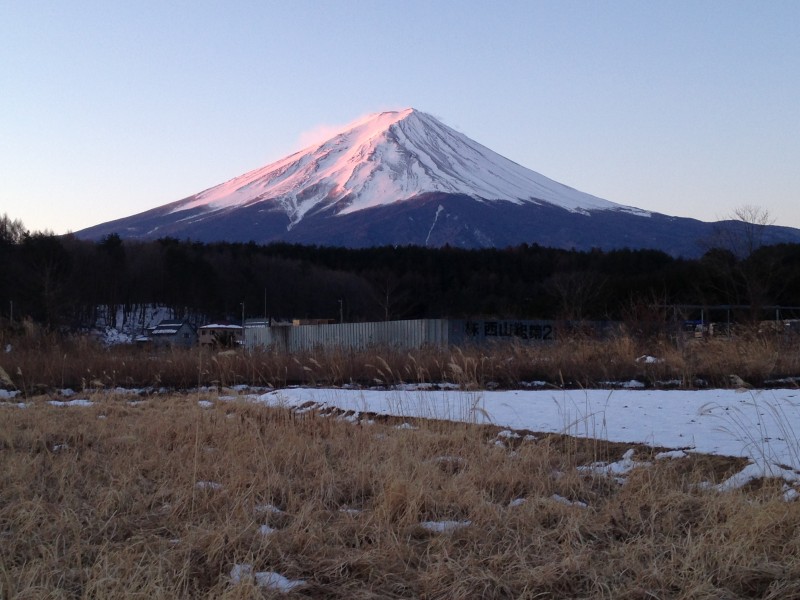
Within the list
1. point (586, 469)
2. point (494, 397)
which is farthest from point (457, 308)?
point (586, 469)

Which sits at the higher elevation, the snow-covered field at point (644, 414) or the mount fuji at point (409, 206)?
the mount fuji at point (409, 206)

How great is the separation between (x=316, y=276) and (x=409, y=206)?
4540 centimetres

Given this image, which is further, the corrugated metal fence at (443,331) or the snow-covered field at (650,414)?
the corrugated metal fence at (443,331)

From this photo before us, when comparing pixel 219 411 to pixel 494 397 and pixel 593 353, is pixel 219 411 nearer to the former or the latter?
pixel 494 397

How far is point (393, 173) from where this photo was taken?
109375mm

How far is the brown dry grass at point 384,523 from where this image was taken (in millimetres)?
3428

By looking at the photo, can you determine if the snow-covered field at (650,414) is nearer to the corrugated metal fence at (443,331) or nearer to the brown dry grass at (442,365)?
the brown dry grass at (442,365)

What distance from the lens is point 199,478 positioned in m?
5.30

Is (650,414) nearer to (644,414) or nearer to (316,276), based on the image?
(644,414)

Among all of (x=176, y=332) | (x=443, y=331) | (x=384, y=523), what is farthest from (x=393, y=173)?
(x=384, y=523)

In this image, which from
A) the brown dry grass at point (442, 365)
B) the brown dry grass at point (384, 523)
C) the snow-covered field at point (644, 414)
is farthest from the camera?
the brown dry grass at point (442, 365)

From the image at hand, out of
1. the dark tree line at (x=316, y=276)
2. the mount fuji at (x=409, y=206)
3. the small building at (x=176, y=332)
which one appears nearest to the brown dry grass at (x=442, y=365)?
the dark tree line at (x=316, y=276)

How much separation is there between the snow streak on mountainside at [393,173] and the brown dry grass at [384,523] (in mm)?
98154

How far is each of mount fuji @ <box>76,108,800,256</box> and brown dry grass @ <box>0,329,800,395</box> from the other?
80.6 meters
